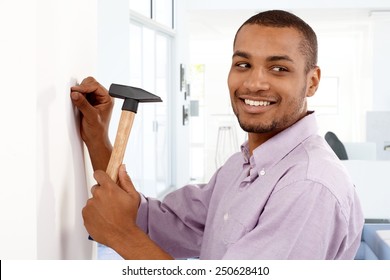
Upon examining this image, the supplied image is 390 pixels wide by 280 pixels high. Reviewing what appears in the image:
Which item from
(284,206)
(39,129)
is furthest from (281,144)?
(39,129)

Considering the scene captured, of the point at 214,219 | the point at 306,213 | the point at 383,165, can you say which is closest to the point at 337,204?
the point at 306,213

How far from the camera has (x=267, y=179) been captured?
1074 mm

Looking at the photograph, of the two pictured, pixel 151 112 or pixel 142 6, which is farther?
pixel 151 112

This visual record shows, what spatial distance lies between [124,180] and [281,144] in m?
0.33

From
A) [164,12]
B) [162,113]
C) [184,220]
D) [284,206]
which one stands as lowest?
[184,220]

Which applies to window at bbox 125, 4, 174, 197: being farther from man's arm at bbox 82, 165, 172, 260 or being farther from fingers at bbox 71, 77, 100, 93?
→ man's arm at bbox 82, 165, 172, 260

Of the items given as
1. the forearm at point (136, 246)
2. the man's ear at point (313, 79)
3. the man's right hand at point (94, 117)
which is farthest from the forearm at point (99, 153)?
the man's ear at point (313, 79)

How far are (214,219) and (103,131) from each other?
1.03ft

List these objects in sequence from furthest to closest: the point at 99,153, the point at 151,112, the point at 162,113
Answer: the point at 162,113 < the point at 151,112 < the point at 99,153

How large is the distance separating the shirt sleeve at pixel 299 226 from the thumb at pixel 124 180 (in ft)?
0.79

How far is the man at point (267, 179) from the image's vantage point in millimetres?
935

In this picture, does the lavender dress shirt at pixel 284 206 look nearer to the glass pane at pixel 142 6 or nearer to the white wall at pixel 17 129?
the white wall at pixel 17 129

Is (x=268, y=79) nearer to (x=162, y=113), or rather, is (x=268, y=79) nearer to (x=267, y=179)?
(x=267, y=179)
